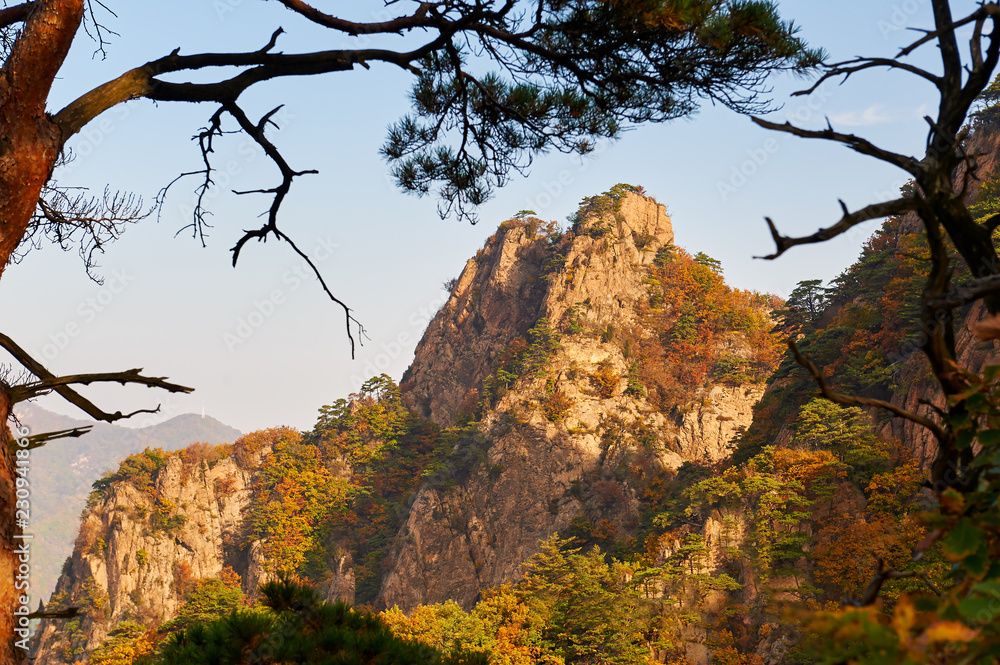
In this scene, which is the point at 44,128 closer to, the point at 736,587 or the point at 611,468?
the point at 736,587

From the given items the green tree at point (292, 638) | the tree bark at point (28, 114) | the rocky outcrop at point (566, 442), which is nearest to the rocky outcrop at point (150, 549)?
the rocky outcrop at point (566, 442)

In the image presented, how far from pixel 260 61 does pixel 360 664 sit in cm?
306

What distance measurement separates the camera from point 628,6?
11.5 feet

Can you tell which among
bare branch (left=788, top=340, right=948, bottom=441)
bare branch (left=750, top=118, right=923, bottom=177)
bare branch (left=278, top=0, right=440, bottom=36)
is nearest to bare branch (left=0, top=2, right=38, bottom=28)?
bare branch (left=278, top=0, right=440, bottom=36)

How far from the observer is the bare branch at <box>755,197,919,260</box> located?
1342mm

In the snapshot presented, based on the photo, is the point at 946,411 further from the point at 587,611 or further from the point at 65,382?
the point at 587,611

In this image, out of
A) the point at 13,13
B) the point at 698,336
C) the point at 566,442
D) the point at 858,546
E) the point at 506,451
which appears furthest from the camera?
the point at 698,336

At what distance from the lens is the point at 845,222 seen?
145 cm

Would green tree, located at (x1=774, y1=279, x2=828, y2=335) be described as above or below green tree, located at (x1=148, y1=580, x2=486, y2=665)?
above

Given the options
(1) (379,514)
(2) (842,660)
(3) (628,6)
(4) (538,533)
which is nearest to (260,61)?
(3) (628,6)

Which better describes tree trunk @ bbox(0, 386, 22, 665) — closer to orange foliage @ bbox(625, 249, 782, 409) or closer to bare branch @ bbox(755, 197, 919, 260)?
bare branch @ bbox(755, 197, 919, 260)

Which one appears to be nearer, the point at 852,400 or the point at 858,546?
the point at 852,400

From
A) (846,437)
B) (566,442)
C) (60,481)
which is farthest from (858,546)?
(60,481)

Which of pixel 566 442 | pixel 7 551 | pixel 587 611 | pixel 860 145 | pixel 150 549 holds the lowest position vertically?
pixel 150 549
